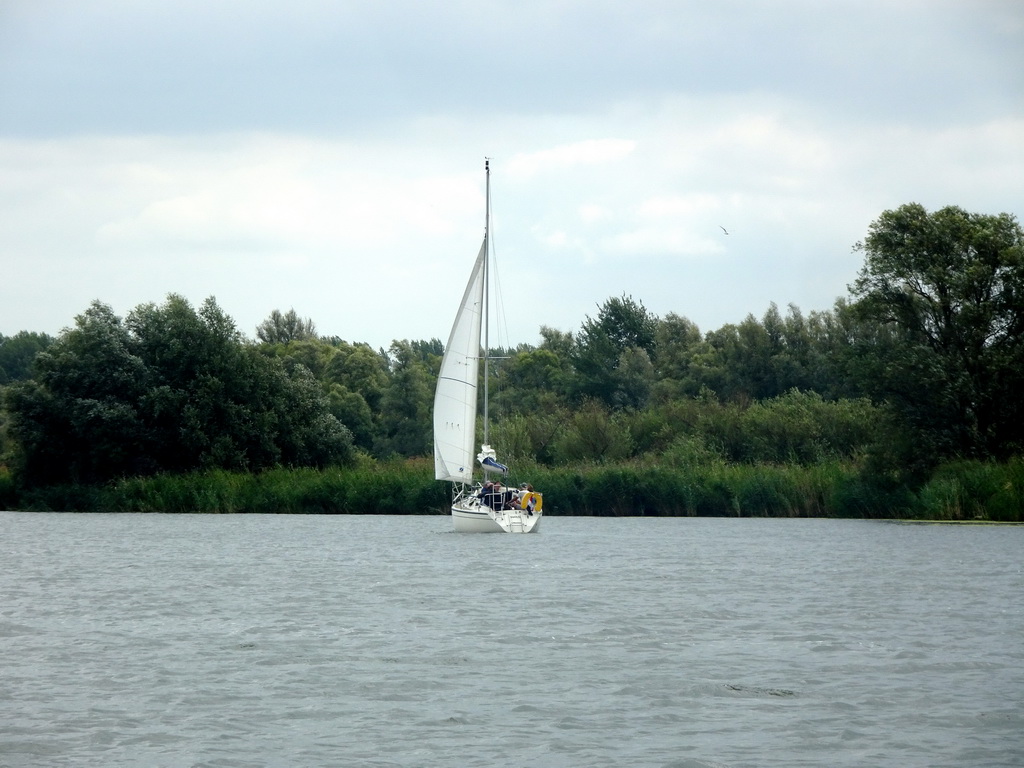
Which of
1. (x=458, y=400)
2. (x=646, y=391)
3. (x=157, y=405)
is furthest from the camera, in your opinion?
(x=646, y=391)

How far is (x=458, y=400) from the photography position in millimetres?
50781

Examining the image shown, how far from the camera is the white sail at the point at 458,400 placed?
5056 centimetres

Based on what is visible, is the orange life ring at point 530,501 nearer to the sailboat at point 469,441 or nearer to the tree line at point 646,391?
the sailboat at point 469,441

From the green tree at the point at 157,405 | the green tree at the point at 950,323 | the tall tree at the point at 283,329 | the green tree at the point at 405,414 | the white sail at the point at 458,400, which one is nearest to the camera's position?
the white sail at the point at 458,400

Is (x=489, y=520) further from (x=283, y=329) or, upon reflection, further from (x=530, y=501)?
(x=283, y=329)

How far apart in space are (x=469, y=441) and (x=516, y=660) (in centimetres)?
3128

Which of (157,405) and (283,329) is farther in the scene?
(283,329)

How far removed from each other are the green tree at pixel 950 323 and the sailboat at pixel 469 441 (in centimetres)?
1717

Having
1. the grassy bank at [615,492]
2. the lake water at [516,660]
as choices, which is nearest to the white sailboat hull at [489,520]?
the lake water at [516,660]

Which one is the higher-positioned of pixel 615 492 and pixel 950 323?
pixel 950 323

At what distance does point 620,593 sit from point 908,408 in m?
32.3

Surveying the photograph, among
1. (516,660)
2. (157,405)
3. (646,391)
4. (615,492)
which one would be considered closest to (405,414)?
(646,391)

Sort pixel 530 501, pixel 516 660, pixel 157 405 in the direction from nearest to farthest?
pixel 516 660 < pixel 530 501 < pixel 157 405

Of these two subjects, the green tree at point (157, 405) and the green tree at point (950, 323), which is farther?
the green tree at point (157, 405)
